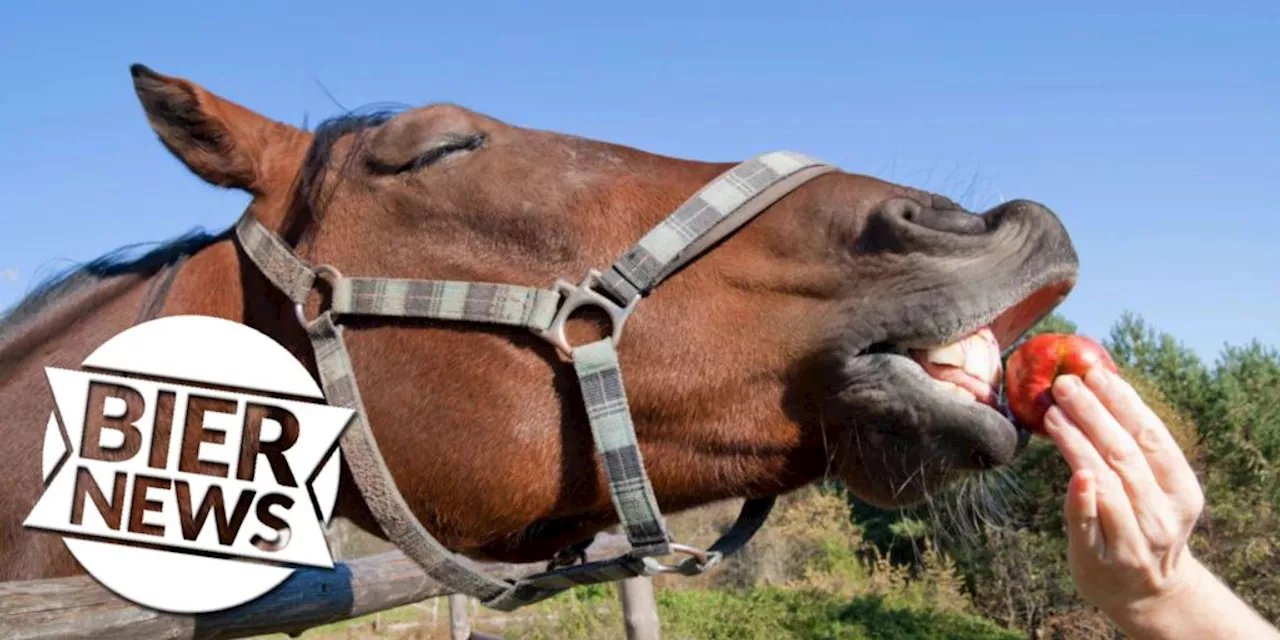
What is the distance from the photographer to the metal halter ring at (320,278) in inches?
87.5

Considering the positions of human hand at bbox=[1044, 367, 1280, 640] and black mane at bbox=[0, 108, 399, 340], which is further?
black mane at bbox=[0, 108, 399, 340]

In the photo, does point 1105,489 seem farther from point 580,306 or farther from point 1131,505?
point 580,306

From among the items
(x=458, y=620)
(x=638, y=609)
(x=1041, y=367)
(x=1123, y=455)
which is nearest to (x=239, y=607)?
(x=1041, y=367)

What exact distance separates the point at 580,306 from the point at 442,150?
0.54 m

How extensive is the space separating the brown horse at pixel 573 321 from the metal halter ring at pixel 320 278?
1.8 inches

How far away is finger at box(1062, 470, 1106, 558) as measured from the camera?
1595 mm

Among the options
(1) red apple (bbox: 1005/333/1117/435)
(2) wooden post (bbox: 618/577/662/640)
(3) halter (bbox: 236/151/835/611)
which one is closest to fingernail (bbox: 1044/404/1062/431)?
(1) red apple (bbox: 1005/333/1117/435)

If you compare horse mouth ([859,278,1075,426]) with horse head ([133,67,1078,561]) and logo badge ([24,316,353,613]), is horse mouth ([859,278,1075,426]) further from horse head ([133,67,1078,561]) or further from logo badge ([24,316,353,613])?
logo badge ([24,316,353,613])

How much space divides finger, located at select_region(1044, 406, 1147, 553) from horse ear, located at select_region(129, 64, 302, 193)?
1.88m

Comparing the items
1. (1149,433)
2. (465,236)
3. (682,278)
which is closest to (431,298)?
(465,236)

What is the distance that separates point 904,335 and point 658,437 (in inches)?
21.7

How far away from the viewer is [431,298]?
7.09 feet

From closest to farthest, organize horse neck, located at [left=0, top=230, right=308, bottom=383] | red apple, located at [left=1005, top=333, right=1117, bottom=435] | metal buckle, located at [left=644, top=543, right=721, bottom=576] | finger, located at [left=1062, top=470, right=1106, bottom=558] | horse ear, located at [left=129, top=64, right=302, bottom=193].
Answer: finger, located at [left=1062, top=470, right=1106, bottom=558] < red apple, located at [left=1005, top=333, right=1117, bottom=435] < metal buckle, located at [left=644, top=543, right=721, bottom=576] < horse ear, located at [left=129, top=64, right=302, bottom=193] < horse neck, located at [left=0, top=230, right=308, bottom=383]

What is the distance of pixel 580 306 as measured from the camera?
2.08 meters
